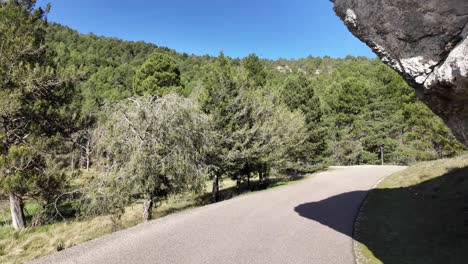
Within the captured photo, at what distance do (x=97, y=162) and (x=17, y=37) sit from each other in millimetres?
5876

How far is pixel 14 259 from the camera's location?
7746 millimetres

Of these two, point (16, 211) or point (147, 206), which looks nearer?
point (147, 206)

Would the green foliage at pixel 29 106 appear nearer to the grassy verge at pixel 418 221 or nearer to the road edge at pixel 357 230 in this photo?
the road edge at pixel 357 230

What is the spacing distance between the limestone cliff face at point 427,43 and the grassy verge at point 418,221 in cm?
316

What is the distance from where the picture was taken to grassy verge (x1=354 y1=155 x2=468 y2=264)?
265 inches

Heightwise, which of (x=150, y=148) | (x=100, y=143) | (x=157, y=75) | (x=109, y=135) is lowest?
(x=150, y=148)

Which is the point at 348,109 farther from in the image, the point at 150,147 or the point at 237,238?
the point at 237,238

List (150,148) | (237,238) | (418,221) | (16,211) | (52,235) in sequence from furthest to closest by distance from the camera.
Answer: (16,211) < (150,148) < (52,235) < (418,221) < (237,238)

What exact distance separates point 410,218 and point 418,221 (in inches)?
14.8

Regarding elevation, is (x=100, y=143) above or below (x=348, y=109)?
below

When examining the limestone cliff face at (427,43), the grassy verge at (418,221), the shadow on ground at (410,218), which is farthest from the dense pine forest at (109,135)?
the limestone cliff face at (427,43)

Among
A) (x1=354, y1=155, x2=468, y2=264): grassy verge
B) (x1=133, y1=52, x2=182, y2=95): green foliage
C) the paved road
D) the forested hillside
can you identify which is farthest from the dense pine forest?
(x1=133, y1=52, x2=182, y2=95): green foliage

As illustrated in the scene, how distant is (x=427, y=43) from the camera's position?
444 cm

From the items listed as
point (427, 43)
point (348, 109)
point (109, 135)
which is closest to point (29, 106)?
point (109, 135)
